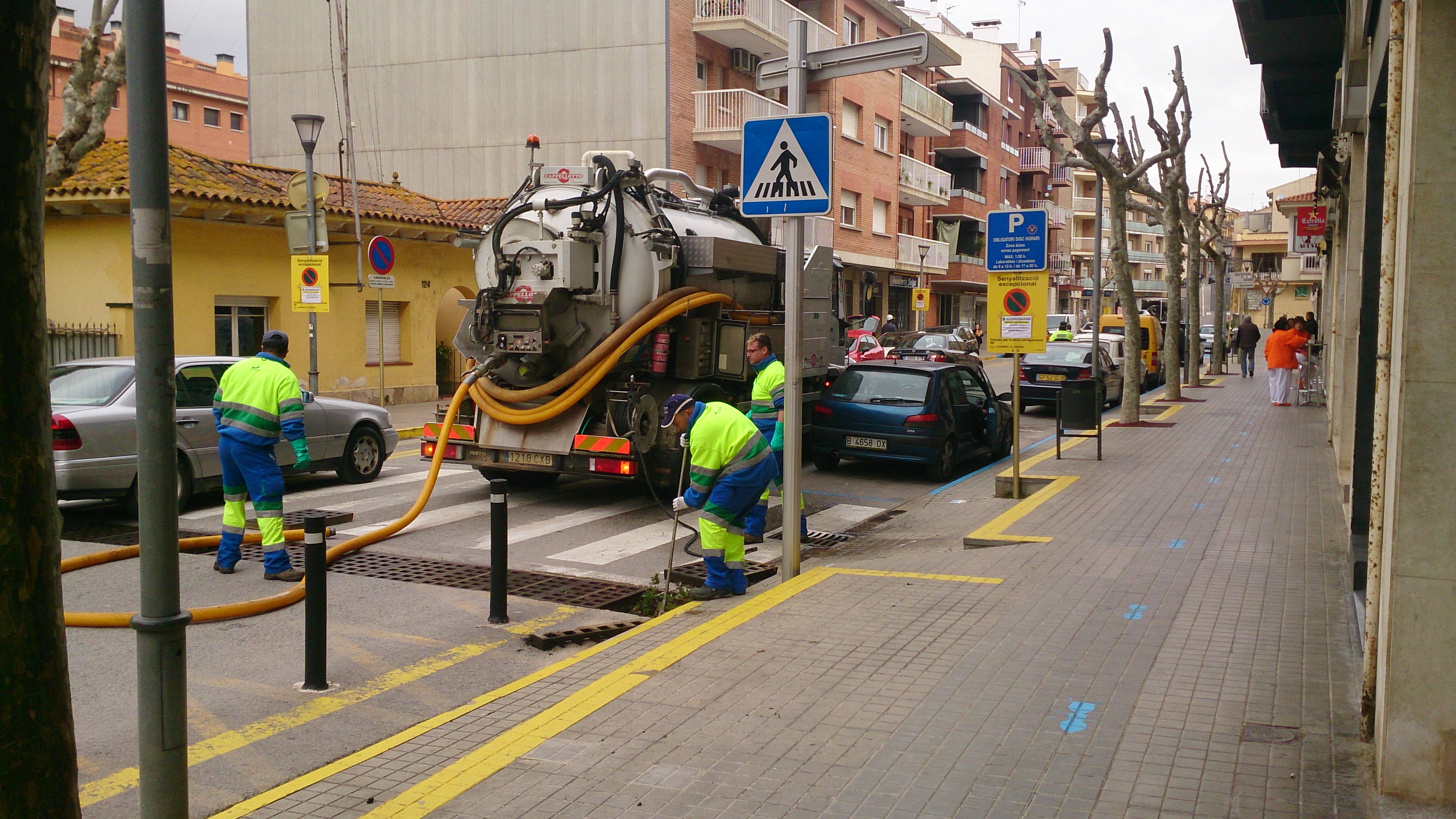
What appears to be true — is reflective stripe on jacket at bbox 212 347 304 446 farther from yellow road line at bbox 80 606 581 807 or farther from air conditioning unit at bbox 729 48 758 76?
air conditioning unit at bbox 729 48 758 76

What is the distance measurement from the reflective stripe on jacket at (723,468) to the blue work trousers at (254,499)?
9.58 ft

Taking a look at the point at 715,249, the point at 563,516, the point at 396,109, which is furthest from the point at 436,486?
the point at 396,109

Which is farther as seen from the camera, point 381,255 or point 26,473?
point 381,255

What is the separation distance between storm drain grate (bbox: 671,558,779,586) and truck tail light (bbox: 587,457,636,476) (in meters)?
1.88

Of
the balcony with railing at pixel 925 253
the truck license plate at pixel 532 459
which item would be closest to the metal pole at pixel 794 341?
the truck license plate at pixel 532 459

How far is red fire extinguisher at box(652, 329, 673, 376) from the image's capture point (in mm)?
11820

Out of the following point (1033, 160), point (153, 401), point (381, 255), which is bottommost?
point (153, 401)

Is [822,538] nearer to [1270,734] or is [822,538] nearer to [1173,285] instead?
[1270,734]

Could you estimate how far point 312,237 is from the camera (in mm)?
16875

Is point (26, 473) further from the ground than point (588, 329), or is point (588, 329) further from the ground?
point (588, 329)

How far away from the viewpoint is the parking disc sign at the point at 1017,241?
38.0 feet

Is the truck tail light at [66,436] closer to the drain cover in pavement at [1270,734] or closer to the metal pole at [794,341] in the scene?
the metal pole at [794,341]

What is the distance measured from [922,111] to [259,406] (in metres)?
39.6

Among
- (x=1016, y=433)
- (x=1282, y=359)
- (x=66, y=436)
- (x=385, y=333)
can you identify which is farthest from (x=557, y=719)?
(x=1282, y=359)
